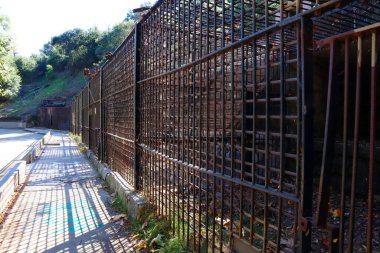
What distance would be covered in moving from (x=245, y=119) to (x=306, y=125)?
2.37 feet

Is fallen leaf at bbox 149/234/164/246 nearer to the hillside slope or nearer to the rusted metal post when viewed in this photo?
the rusted metal post

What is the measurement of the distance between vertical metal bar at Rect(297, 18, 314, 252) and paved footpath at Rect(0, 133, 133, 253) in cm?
279

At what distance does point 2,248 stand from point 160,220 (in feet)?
6.47

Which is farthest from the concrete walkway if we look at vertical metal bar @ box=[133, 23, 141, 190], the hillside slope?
the hillside slope

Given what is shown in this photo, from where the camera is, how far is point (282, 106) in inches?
83.0

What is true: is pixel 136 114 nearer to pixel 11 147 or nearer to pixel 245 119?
pixel 245 119

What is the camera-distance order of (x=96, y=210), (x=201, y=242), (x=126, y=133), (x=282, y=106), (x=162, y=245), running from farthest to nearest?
(x=126, y=133) < (x=96, y=210) < (x=162, y=245) < (x=201, y=242) < (x=282, y=106)

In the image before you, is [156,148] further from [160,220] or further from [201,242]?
[201,242]

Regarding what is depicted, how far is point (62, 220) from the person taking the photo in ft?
17.6

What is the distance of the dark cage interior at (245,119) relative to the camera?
1793 mm

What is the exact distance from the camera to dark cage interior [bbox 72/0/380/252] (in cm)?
179

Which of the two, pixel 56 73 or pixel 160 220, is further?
pixel 56 73

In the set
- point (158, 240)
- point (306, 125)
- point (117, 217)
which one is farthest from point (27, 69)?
point (306, 125)

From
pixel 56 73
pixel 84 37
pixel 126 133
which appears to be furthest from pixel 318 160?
pixel 56 73
